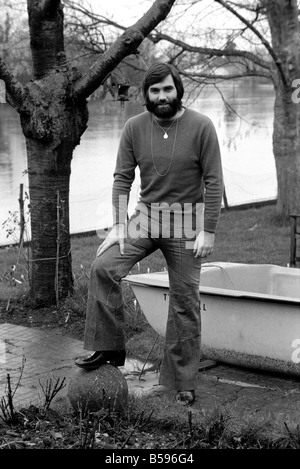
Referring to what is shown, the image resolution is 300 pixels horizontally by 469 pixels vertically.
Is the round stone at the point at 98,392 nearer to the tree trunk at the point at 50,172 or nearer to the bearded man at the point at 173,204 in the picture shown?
the bearded man at the point at 173,204

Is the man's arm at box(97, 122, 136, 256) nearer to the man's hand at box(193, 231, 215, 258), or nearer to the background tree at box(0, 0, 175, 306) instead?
the man's hand at box(193, 231, 215, 258)

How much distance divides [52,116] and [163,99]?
284 centimetres

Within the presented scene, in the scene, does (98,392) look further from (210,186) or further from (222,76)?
(222,76)

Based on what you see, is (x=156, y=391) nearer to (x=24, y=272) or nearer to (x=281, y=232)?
(x=24, y=272)

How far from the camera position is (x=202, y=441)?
4.75 m

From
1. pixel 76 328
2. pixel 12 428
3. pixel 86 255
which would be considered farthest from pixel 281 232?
pixel 12 428

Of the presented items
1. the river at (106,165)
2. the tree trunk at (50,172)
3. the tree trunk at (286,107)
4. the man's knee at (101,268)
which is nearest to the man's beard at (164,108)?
the man's knee at (101,268)

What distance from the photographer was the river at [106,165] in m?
17.1

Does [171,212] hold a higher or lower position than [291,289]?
higher

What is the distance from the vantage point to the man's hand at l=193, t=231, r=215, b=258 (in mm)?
5793

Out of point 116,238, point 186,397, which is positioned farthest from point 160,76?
point 186,397

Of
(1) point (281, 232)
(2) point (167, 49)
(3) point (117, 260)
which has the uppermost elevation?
(2) point (167, 49)

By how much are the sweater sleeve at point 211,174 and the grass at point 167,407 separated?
1.12 meters

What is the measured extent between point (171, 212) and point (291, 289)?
1969mm
